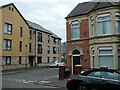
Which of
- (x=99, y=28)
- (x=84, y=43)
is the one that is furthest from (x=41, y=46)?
(x=99, y=28)

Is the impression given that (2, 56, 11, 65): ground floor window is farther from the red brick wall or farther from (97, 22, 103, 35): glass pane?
(97, 22, 103, 35): glass pane

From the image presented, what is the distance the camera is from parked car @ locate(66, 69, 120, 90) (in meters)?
11.7

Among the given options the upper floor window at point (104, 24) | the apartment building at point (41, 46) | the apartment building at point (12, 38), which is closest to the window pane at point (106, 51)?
the upper floor window at point (104, 24)

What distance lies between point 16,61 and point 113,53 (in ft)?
84.5

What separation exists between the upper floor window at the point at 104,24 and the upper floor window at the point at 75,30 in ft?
11.9

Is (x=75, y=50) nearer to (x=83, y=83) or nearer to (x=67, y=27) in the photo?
(x=67, y=27)

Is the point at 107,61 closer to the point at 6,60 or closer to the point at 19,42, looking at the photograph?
the point at 6,60

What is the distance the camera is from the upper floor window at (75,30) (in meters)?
25.6

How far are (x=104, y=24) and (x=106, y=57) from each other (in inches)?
123

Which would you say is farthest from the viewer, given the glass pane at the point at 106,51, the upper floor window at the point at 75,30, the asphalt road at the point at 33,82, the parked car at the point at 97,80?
the upper floor window at the point at 75,30

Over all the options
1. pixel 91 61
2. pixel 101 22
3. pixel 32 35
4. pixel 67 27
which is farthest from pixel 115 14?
pixel 32 35

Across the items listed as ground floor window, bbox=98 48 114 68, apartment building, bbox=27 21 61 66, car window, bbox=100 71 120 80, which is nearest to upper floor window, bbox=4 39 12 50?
apartment building, bbox=27 21 61 66

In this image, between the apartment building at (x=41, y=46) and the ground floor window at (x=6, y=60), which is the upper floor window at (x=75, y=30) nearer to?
the ground floor window at (x=6, y=60)

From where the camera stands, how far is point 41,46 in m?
54.5
